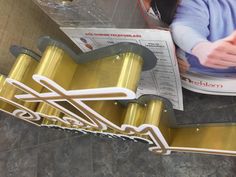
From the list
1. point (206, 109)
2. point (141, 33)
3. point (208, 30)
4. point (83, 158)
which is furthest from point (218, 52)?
point (83, 158)

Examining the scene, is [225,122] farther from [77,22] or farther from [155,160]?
[77,22]

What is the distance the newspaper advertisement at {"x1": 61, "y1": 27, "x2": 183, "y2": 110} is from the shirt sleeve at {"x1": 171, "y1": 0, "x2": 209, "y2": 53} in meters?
0.02

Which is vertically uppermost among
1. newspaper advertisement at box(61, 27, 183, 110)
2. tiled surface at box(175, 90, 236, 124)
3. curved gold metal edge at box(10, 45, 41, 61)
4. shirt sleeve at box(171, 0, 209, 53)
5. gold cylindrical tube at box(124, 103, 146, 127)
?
shirt sleeve at box(171, 0, 209, 53)

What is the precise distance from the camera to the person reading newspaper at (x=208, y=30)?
0.63m

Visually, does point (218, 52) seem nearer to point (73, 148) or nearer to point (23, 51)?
point (23, 51)

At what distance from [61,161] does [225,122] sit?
60cm

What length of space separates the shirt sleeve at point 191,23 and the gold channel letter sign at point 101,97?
0.25 ft

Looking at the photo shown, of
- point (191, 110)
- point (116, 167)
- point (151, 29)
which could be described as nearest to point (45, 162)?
point (116, 167)

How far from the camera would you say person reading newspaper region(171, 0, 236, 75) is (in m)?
0.63

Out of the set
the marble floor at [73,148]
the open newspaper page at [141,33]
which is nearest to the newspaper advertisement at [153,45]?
the open newspaper page at [141,33]

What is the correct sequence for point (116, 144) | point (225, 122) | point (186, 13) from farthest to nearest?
point (116, 144) < point (225, 122) < point (186, 13)

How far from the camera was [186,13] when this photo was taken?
678mm

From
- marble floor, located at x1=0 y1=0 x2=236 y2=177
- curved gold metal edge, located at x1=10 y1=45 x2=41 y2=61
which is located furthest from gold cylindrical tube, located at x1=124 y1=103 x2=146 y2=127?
curved gold metal edge, located at x1=10 y1=45 x2=41 y2=61

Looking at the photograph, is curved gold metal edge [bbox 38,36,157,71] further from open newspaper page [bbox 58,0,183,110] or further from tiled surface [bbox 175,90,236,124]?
tiled surface [bbox 175,90,236,124]
